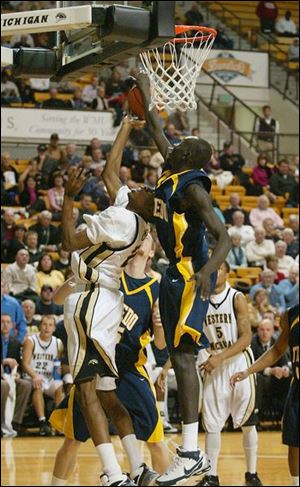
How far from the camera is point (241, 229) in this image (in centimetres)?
2050

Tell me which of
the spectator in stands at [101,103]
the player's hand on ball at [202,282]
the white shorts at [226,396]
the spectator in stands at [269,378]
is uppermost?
the player's hand on ball at [202,282]

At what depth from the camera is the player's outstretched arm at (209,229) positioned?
6609 millimetres

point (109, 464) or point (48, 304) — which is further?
point (48, 304)

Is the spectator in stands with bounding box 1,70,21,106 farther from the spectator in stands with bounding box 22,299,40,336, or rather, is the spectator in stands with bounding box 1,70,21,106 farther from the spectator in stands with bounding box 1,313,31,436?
the spectator in stands with bounding box 1,313,31,436

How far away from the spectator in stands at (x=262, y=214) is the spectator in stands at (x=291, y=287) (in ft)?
8.21

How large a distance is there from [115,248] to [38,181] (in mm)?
12991

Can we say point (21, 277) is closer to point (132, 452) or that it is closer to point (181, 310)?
point (132, 452)

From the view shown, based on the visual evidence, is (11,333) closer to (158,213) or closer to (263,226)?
(263,226)

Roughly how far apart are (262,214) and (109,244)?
1429 cm

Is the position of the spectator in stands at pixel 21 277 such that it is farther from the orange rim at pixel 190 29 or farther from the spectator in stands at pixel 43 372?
the orange rim at pixel 190 29

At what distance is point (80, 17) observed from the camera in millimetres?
6848

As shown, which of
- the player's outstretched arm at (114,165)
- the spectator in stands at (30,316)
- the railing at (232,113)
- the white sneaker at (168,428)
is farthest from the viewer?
the railing at (232,113)

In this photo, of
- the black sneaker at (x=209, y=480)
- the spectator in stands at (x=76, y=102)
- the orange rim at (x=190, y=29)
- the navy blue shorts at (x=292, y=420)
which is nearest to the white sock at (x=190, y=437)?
the orange rim at (x=190, y=29)

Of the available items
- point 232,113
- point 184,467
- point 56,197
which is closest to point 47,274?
point 56,197
